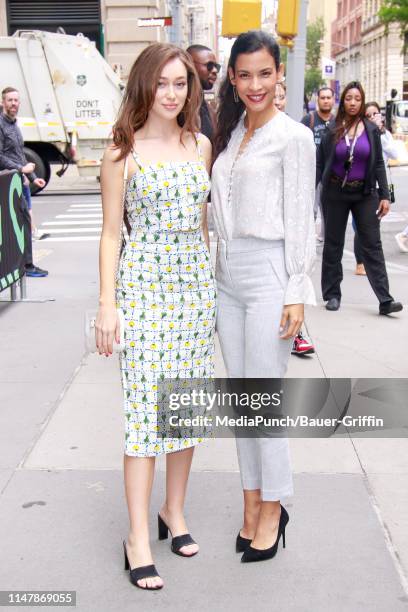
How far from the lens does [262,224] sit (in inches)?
120

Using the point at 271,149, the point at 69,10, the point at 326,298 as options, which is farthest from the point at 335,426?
the point at 69,10

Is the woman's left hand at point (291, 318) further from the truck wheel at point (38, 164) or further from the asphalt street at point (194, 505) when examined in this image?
the truck wheel at point (38, 164)

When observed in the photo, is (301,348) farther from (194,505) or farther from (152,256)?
(152,256)

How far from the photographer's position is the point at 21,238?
27.3 ft

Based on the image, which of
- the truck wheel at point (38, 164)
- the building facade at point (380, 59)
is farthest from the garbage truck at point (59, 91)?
the building facade at point (380, 59)

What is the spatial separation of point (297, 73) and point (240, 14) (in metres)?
0.70

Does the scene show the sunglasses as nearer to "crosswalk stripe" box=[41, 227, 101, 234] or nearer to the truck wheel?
"crosswalk stripe" box=[41, 227, 101, 234]

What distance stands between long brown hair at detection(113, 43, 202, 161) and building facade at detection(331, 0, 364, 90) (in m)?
96.9

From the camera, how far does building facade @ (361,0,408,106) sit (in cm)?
7925

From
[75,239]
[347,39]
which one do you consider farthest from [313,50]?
[75,239]

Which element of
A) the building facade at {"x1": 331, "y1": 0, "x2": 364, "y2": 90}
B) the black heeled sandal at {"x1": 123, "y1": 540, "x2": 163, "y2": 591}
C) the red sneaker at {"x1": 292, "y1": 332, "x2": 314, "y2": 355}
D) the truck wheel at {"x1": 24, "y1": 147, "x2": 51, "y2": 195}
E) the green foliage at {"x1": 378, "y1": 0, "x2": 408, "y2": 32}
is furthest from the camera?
the building facade at {"x1": 331, "y1": 0, "x2": 364, "y2": 90}

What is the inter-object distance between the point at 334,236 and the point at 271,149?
16.4 feet

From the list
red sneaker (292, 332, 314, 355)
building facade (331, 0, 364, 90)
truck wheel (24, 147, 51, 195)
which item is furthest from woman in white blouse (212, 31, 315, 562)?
building facade (331, 0, 364, 90)

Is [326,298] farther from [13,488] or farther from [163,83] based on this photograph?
[163,83]
